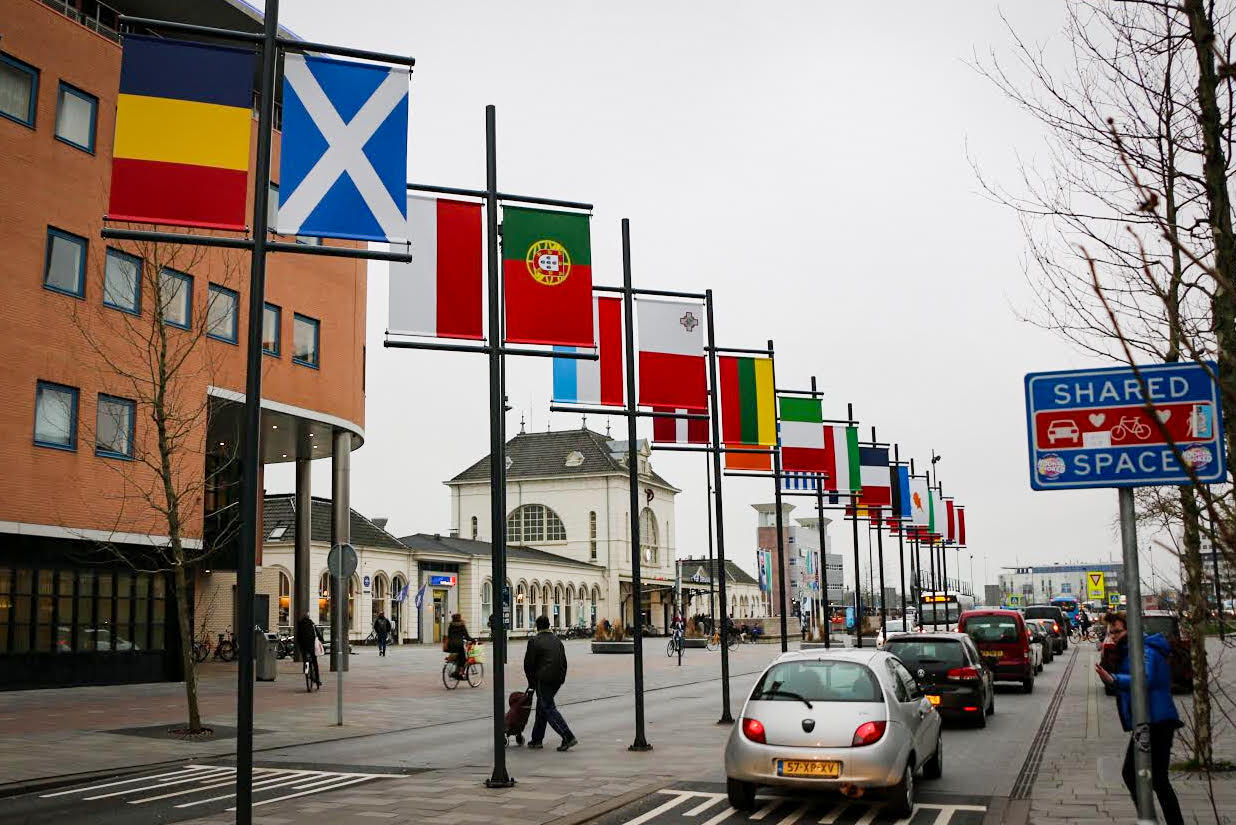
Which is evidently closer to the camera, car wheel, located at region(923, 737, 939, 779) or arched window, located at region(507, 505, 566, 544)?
car wheel, located at region(923, 737, 939, 779)

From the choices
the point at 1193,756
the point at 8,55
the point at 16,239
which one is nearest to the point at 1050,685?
the point at 1193,756

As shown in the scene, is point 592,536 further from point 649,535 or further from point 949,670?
point 949,670

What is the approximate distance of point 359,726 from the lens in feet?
63.4

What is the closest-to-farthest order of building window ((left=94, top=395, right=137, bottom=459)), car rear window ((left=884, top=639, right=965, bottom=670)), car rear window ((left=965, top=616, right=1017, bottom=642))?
car rear window ((left=884, top=639, right=965, bottom=670))
car rear window ((left=965, top=616, right=1017, bottom=642))
building window ((left=94, top=395, right=137, bottom=459))

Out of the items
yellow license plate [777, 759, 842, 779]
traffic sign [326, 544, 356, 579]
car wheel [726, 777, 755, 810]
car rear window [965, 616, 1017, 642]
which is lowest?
car wheel [726, 777, 755, 810]

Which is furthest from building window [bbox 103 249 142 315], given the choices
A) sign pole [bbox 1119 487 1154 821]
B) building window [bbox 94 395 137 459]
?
sign pole [bbox 1119 487 1154 821]

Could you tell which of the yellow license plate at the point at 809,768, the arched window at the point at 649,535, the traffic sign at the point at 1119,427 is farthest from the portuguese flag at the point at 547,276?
A: the arched window at the point at 649,535

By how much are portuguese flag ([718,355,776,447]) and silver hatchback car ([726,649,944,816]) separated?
26.7 ft

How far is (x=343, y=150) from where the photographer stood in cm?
886

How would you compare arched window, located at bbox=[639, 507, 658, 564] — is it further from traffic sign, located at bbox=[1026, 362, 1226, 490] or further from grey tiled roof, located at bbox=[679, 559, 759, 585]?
traffic sign, located at bbox=[1026, 362, 1226, 490]

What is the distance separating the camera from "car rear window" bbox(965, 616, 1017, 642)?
25.8 meters

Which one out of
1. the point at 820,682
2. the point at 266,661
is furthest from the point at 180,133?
the point at 266,661

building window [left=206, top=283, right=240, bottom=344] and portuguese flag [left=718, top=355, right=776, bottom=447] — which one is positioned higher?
building window [left=206, top=283, right=240, bottom=344]

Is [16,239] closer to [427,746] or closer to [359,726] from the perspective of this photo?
[359,726]
